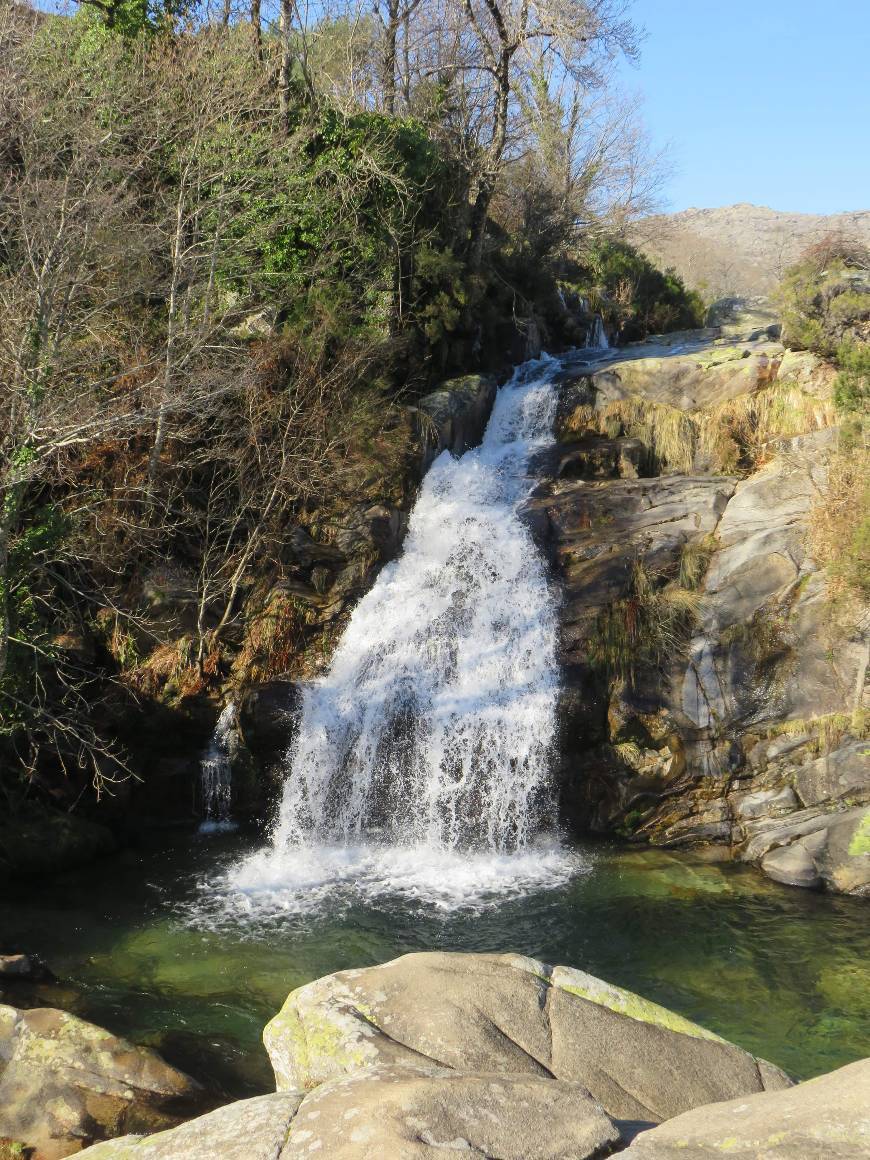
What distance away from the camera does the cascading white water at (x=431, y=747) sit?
11039 millimetres

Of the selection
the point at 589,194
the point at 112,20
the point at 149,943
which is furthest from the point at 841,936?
the point at 589,194

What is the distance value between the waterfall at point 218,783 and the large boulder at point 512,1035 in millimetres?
7183

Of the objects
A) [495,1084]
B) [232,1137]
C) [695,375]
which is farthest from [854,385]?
[232,1137]

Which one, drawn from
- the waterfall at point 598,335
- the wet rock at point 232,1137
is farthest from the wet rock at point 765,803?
the waterfall at point 598,335

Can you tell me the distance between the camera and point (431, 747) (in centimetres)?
1191

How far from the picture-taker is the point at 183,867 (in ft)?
35.9

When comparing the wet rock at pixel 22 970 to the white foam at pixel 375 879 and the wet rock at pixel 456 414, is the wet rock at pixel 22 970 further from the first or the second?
the wet rock at pixel 456 414

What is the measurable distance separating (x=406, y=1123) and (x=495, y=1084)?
0.47 meters

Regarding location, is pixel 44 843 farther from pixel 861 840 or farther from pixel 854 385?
pixel 854 385

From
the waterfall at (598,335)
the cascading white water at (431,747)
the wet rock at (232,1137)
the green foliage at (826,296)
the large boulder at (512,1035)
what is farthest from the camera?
the waterfall at (598,335)

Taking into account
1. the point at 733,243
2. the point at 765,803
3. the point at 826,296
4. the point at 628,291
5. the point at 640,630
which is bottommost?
the point at 765,803

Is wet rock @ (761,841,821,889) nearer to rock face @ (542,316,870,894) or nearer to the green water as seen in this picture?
A: rock face @ (542,316,870,894)

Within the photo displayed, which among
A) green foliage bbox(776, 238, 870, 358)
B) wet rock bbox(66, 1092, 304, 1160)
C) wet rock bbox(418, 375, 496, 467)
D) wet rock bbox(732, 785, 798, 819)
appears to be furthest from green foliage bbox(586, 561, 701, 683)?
wet rock bbox(66, 1092, 304, 1160)

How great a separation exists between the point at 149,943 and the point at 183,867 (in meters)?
1.93
